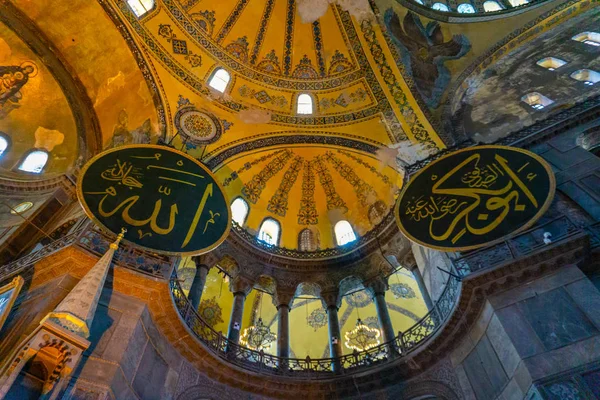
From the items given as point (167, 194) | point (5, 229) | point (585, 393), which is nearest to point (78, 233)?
point (167, 194)

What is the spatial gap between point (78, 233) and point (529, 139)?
8361 millimetres

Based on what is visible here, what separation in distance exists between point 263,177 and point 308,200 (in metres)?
1.38

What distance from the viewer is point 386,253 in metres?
9.38

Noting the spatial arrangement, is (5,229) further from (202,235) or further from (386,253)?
(386,253)

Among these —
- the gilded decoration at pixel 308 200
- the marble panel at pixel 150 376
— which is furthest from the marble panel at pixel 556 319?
the gilded decoration at pixel 308 200

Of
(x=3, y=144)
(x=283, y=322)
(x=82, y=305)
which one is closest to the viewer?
(x=82, y=305)

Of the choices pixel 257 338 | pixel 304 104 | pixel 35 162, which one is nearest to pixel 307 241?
pixel 257 338

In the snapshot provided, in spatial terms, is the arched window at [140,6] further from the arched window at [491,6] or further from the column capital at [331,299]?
the arched window at [491,6]

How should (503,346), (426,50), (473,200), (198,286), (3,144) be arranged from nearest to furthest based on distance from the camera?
(503,346) < (473,200) < (198,286) < (3,144) < (426,50)

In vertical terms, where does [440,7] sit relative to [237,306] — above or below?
above

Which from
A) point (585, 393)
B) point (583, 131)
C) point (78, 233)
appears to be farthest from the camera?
point (583, 131)

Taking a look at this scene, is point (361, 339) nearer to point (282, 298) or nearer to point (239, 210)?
point (282, 298)

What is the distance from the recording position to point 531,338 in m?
5.12

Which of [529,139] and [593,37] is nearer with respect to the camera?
[529,139]
